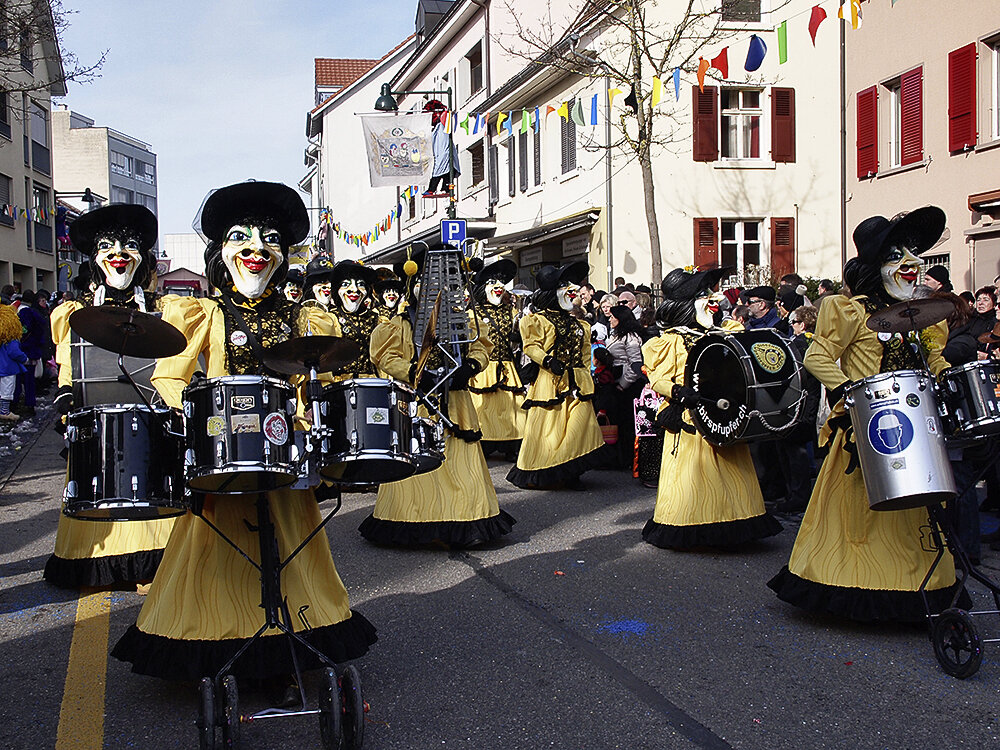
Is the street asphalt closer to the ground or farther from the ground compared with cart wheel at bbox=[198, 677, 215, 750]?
closer to the ground

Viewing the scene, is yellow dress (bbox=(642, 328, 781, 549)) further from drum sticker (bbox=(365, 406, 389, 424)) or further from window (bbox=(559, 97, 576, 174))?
window (bbox=(559, 97, 576, 174))

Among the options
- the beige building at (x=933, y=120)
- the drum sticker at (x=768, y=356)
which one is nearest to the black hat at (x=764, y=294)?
the drum sticker at (x=768, y=356)

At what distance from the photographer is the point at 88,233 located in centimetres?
650

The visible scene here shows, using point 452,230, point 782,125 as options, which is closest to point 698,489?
point 452,230

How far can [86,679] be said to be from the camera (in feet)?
16.0

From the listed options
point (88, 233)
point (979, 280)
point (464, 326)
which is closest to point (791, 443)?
point (464, 326)

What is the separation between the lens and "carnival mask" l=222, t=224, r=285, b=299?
4.75m

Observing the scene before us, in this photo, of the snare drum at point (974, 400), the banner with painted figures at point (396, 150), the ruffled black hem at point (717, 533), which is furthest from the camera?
the banner with painted figures at point (396, 150)

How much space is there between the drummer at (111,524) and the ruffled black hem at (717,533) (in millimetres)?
3212

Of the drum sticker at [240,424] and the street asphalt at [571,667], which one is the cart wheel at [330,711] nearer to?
the street asphalt at [571,667]

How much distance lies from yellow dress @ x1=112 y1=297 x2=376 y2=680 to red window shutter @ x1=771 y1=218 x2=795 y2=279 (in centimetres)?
1913

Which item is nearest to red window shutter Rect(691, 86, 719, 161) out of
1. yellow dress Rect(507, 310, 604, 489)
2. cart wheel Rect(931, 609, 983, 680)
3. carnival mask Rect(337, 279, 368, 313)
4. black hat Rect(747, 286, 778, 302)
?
black hat Rect(747, 286, 778, 302)

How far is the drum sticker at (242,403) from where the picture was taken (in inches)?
148

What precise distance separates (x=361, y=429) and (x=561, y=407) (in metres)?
6.01
